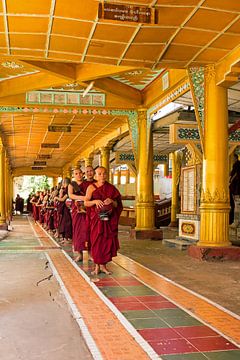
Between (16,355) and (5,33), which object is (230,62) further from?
(16,355)

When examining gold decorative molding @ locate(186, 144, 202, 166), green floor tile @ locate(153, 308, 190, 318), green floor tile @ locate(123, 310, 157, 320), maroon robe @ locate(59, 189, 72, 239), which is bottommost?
green floor tile @ locate(153, 308, 190, 318)

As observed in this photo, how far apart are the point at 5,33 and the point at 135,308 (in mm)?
3856

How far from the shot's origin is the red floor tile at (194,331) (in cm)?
335

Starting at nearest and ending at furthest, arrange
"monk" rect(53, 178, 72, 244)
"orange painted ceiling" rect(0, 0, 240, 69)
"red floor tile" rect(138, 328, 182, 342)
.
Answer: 1. "red floor tile" rect(138, 328, 182, 342)
2. "orange painted ceiling" rect(0, 0, 240, 69)
3. "monk" rect(53, 178, 72, 244)

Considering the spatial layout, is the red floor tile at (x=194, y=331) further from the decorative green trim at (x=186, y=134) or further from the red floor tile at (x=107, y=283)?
the decorative green trim at (x=186, y=134)

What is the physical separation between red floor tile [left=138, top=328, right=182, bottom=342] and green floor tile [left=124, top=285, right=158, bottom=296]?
4.16ft

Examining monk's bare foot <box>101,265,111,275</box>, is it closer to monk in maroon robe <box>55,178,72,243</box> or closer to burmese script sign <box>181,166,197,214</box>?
burmese script sign <box>181,166,197,214</box>

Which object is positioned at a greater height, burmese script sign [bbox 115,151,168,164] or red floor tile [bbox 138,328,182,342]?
burmese script sign [bbox 115,151,168,164]

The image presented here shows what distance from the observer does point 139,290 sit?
4922mm

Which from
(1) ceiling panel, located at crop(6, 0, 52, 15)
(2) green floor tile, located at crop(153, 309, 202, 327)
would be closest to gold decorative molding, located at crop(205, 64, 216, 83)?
(1) ceiling panel, located at crop(6, 0, 52, 15)

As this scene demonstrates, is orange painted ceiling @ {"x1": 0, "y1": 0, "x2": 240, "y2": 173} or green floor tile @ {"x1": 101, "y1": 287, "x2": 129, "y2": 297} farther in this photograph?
orange painted ceiling @ {"x1": 0, "y1": 0, "x2": 240, "y2": 173}

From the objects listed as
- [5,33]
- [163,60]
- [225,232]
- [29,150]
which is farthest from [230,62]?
[29,150]

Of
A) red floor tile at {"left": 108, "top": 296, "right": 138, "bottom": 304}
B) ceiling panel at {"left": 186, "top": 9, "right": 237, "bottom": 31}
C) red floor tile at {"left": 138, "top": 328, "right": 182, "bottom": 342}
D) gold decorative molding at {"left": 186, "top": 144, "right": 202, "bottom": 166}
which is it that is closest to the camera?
red floor tile at {"left": 138, "top": 328, "right": 182, "bottom": 342}

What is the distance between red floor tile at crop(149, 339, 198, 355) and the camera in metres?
2.99
